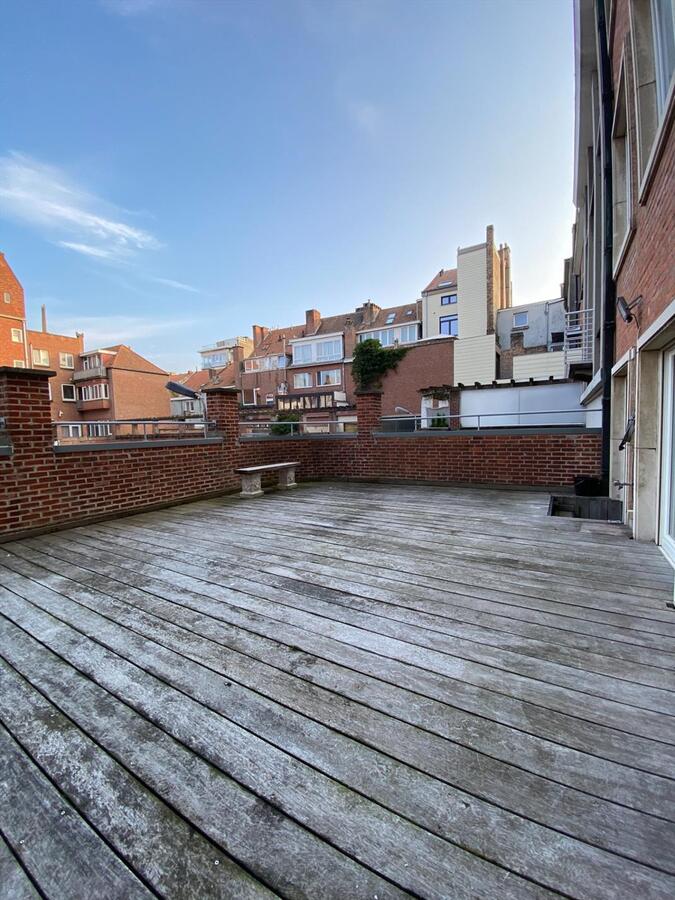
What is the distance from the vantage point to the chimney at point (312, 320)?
31.4 m

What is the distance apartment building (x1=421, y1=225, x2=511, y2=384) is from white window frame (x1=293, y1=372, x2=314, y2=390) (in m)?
10.2

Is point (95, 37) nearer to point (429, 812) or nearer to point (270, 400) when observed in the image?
point (429, 812)

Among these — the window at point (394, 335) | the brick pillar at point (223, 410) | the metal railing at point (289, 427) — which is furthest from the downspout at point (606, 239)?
the window at point (394, 335)

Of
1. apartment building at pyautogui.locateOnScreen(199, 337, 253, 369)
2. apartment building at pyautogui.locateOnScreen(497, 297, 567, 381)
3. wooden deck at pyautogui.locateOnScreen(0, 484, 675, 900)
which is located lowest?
wooden deck at pyautogui.locateOnScreen(0, 484, 675, 900)

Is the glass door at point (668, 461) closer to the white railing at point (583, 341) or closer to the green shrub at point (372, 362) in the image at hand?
the white railing at point (583, 341)

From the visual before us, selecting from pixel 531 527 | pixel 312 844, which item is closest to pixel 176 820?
pixel 312 844

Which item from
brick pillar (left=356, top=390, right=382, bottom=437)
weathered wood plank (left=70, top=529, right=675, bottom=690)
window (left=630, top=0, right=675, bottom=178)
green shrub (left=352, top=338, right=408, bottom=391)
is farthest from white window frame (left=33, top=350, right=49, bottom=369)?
window (left=630, top=0, right=675, bottom=178)

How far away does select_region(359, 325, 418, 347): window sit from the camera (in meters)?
25.8

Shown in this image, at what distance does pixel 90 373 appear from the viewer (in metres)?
31.9

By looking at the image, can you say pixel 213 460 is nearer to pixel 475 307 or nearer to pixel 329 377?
pixel 475 307

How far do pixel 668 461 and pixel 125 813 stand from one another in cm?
404

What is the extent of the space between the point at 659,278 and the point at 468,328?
20304 mm

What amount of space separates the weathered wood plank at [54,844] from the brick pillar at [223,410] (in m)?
5.43

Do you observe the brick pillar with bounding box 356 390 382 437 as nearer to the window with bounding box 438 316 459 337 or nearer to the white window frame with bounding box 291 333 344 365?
the window with bounding box 438 316 459 337
